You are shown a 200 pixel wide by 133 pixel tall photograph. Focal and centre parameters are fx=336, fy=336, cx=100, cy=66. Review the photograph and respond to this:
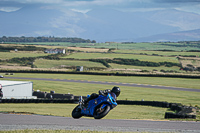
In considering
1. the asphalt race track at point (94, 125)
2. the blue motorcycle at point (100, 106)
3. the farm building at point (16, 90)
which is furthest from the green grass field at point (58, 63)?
the blue motorcycle at point (100, 106)

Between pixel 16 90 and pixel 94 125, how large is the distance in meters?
28.5

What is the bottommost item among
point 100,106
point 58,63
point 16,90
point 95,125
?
point 16,90

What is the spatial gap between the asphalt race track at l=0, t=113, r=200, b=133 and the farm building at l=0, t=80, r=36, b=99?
21.7m

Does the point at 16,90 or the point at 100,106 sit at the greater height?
the point at 100,106

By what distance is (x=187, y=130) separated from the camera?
22734 mm

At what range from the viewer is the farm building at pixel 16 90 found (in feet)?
158

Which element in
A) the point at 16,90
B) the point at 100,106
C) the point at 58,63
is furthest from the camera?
the point at 58,63

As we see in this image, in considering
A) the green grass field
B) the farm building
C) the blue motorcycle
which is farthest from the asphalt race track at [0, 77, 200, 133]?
the green grass field

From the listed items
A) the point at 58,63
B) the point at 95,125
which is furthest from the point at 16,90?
the point at 58,63

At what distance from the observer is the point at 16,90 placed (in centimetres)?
5012

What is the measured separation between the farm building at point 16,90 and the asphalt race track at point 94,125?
2171 centimetres

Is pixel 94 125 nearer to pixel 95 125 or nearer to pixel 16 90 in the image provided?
pixel 95 125

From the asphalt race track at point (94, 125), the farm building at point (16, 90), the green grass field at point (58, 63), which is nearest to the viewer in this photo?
the asphalt race track at point (94, 125)

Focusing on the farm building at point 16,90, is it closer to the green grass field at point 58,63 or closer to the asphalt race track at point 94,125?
the asphalt race track at point 94,125
